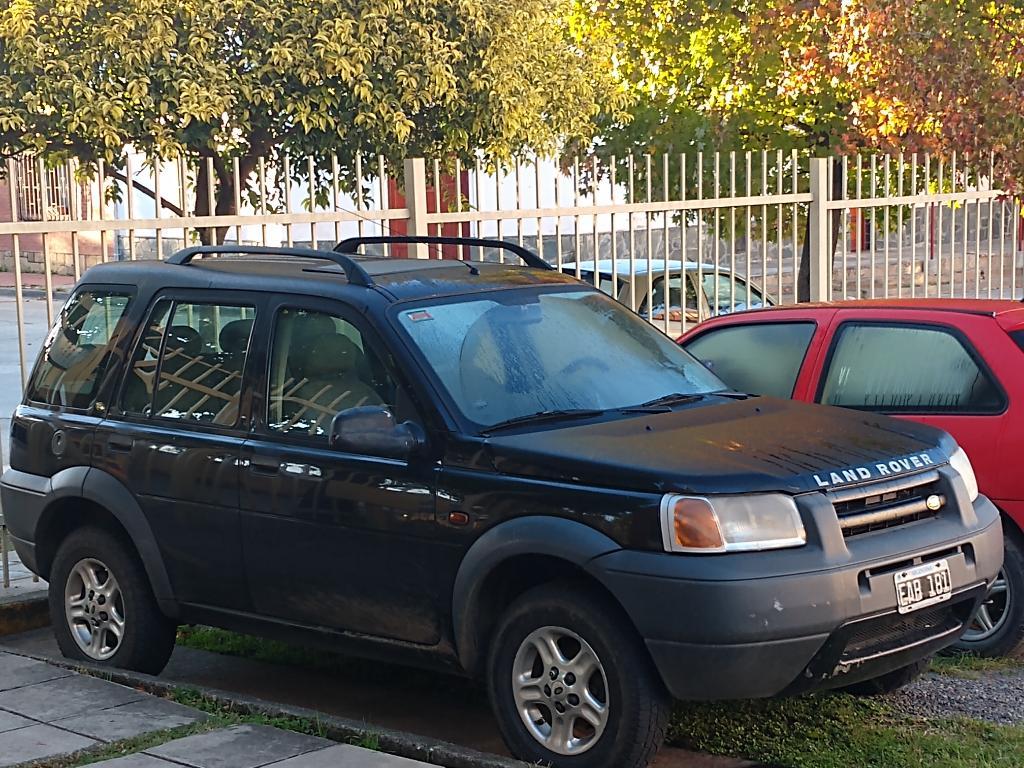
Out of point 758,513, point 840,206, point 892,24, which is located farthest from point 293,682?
point 892,24

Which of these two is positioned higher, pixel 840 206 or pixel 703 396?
pixel 840 206

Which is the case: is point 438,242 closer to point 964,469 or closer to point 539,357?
point 539,357

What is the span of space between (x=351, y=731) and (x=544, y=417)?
130cm

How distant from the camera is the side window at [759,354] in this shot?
6.97 meters

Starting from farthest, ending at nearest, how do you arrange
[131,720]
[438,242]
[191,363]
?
[438,242] < [191,363] < [131,720]

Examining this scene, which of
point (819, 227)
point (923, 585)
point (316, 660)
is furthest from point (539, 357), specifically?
point (819, 227)

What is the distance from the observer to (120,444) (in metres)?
6.25

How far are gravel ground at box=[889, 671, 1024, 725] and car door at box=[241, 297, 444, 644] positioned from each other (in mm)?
1910

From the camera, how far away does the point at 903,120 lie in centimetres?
1327

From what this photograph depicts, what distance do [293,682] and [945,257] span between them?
9402mm

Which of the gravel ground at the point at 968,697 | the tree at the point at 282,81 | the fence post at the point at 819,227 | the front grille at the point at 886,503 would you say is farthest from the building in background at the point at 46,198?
the fence post at the point at 819,227

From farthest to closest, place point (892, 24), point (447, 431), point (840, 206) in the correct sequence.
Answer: point (892, 24) < point (840, 206) < point (447, 431)

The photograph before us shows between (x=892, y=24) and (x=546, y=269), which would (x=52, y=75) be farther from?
(x=546, y=269)

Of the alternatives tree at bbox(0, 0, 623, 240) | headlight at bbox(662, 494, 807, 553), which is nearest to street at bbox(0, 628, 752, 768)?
headlight at bbox(662, 494, 807, 553)
